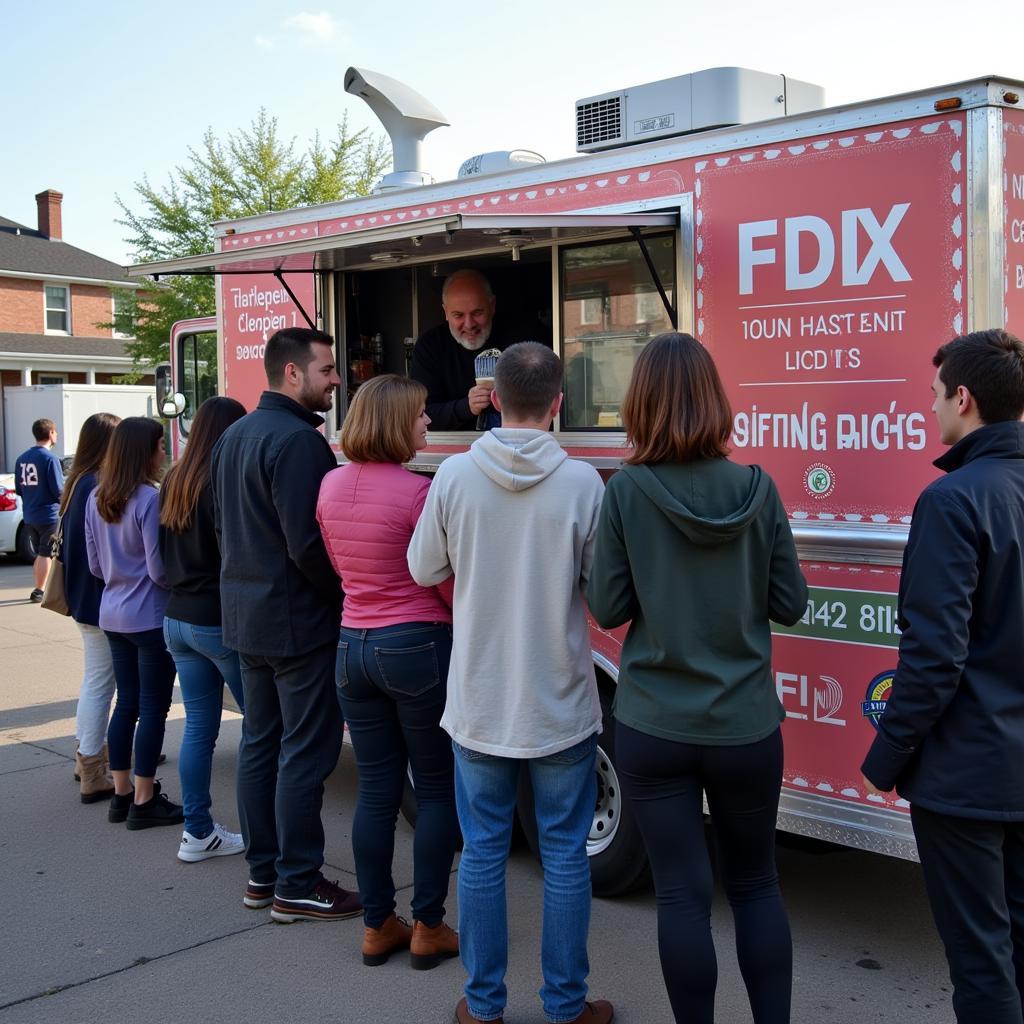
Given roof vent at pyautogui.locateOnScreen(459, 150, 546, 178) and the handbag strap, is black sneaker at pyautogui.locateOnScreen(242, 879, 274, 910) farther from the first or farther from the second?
roof vent at pyautogui.locateOnScreen(459, 150, 546, 178)

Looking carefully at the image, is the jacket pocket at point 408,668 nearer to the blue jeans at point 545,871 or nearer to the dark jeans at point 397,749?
the dark jeans at point 397,749

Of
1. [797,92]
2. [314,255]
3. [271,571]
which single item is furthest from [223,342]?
[797,92]

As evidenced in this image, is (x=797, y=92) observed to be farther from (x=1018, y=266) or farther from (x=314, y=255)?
(x=314, y=255)

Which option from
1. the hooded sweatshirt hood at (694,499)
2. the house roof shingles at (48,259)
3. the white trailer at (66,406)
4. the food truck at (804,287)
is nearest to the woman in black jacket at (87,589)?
the food truck at (804,287)

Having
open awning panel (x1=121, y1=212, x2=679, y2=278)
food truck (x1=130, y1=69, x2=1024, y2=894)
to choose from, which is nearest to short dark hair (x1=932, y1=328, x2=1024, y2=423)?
food truck (x1=130, y1=69, x2=1024, y2=894)

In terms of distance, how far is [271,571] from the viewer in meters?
4.16

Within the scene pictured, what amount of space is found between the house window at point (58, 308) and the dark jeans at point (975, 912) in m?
34.8

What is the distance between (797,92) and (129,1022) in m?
4.04

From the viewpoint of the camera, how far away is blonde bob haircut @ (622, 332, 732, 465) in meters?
2.88

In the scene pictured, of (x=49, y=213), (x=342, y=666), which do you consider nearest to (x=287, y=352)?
(x=342, y=666)

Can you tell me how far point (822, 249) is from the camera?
3750mm

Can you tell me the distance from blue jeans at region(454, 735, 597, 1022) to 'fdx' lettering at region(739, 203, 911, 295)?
164 centimetres

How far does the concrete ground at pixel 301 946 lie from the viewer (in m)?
3.67

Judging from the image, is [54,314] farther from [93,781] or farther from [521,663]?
[521,663]
